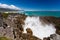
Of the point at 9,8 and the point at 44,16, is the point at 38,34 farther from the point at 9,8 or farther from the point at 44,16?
the point at 9,8

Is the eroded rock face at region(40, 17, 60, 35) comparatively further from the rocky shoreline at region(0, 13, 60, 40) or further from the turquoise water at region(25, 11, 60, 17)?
the turquoise water at region(25, 11, 60, 17)

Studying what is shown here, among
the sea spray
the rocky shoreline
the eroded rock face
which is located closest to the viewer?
the rocky shoreline

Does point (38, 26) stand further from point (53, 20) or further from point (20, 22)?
point (20, 22)

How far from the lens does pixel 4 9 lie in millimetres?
13625

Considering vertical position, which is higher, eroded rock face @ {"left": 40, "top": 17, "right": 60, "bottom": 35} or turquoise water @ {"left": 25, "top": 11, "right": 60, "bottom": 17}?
turquoise water @ {"left": 25, "top": 11, "right": 60, "bottom": 17}

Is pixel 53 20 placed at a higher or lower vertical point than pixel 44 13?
lower

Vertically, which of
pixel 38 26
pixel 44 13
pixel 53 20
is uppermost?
pixel 44 13

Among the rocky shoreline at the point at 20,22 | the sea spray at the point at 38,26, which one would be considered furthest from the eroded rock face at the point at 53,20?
the sea spray at the point at 38,26

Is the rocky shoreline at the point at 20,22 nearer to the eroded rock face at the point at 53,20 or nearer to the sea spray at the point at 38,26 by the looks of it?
the eroded rock face at the point at 53,20

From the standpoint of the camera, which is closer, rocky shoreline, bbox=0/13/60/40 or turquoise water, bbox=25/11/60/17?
rocky shoreline, bbox=0/13/60/40

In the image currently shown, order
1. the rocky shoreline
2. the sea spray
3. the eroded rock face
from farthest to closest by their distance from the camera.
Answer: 1. the eroded rock face
2. the sea spray
3. the rocky shoreline

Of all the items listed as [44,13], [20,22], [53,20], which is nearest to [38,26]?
[44,13]

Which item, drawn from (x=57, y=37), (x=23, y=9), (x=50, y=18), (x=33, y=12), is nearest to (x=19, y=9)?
(x=23, y=9)

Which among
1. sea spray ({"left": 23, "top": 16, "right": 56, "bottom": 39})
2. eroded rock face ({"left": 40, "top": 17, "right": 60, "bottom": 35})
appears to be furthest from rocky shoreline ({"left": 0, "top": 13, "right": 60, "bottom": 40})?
sea spray ({"left": 23, "top": 16, "right": 56, "bottom": 39})
